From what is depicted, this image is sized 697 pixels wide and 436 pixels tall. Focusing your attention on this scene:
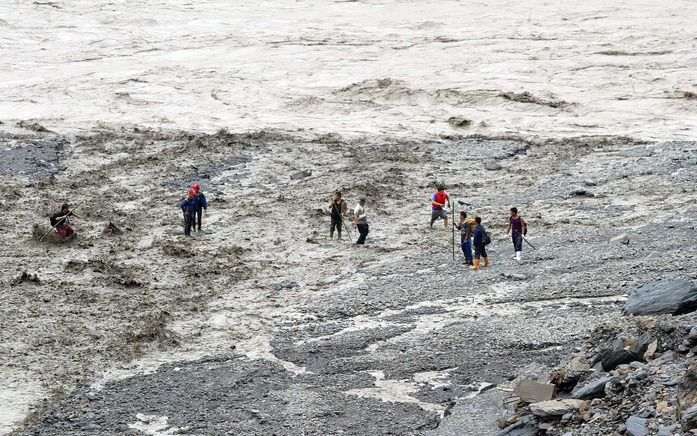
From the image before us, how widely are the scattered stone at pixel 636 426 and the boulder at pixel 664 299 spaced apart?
11.0 feet

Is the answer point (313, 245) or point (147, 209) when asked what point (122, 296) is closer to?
point (313, 245)

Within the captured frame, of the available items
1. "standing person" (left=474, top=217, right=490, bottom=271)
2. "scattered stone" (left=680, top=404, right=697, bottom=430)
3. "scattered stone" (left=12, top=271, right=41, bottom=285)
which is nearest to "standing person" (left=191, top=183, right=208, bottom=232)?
"scattered stone" (left=12, top=271, right=41, bottom=285)

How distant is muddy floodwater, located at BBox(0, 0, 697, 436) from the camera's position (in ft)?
47.0

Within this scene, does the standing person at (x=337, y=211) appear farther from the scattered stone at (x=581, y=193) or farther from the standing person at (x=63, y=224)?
the scattered stone at (x=581, y=193)

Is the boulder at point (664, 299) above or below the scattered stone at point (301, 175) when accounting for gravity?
above

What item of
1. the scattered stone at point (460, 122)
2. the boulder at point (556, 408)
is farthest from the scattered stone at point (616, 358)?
the scattered stone at point (460, 122)

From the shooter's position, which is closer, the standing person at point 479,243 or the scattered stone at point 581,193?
the standing person at point 479,243

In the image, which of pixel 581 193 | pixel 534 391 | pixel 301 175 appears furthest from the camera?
pixel 301 175

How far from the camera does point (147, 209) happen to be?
→ 24531 millimetres

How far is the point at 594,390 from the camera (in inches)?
448

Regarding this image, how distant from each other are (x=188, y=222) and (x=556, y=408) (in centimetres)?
1243

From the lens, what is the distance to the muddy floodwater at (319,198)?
47.0 feet

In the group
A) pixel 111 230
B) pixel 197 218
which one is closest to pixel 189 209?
pixel 197 218

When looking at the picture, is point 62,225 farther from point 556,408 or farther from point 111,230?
point 556,408
